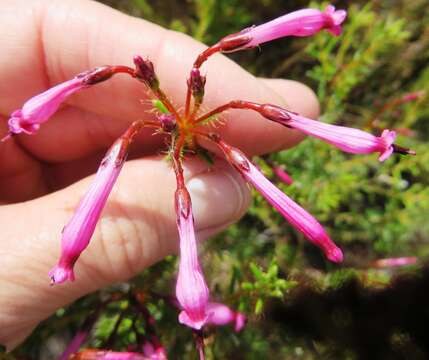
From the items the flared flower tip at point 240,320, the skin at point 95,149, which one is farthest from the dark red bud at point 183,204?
the flared flower tip at point 240,320

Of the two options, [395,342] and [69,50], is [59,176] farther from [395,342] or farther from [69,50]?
[395,342]

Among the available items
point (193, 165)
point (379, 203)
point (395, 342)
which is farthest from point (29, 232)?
point (379, 203)

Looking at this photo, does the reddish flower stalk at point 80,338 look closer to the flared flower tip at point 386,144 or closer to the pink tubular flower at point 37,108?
the pink tubular flower at point 37,108

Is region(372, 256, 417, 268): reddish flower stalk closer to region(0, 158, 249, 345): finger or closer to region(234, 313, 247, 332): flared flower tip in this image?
region(234, 313, 247, 332): flared flower tip

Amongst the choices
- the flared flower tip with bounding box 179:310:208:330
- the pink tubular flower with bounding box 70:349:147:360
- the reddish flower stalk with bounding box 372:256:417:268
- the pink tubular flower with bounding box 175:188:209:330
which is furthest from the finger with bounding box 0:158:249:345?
the reddish flower stalk with bounding box 372:256:417:268

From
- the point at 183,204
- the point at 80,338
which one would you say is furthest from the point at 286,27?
the point at 80,338

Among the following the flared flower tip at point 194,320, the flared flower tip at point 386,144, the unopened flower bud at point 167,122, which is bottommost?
the flared flower tip at point 194,320
